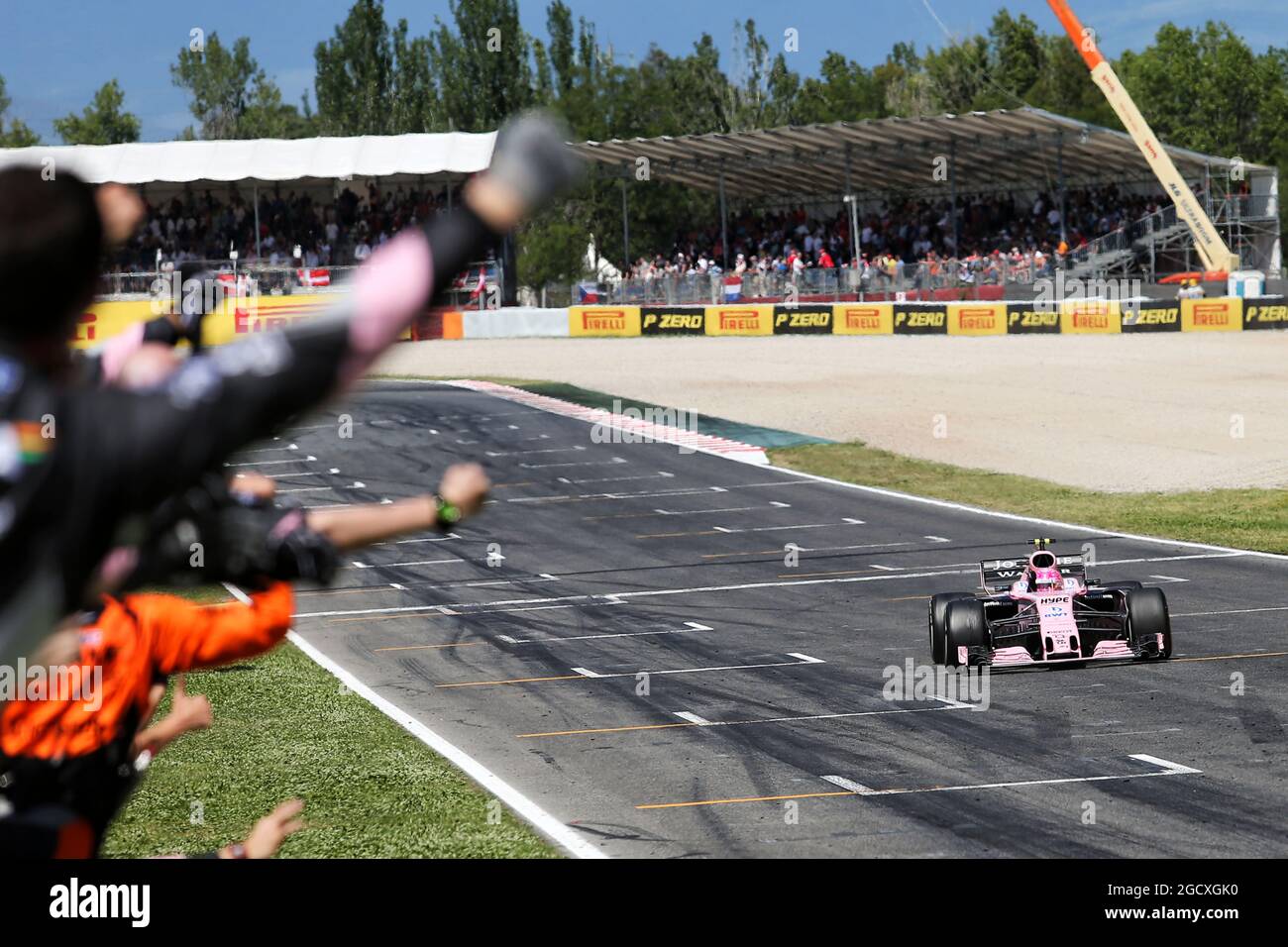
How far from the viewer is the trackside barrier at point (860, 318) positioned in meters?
51.2

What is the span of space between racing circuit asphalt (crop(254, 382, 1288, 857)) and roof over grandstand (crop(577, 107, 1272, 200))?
3149 cm

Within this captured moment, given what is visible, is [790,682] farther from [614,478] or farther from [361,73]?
[361,73]

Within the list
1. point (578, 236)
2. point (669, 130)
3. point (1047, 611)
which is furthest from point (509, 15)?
point (1047, 611)

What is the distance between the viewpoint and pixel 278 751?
12.9 metres

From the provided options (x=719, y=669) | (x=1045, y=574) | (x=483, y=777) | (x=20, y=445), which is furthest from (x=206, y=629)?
Answer: (x=719, y=669)

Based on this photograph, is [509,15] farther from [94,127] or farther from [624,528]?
[624,528]

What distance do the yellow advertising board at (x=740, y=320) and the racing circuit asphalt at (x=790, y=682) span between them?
2597cm

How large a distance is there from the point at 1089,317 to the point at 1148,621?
126 feet

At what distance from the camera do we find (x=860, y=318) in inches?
2169

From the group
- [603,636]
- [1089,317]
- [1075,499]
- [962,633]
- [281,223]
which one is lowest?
[603,636]

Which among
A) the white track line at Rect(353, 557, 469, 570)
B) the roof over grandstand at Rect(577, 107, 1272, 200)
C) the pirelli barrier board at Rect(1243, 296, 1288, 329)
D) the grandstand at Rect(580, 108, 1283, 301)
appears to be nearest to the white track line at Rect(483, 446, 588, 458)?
the white track line at Rect(353, 557, 469, 570)

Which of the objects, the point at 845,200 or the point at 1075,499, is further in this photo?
the point at 845,200

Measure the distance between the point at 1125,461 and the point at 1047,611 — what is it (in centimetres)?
1833

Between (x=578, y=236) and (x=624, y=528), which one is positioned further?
(x=578, y=236)
